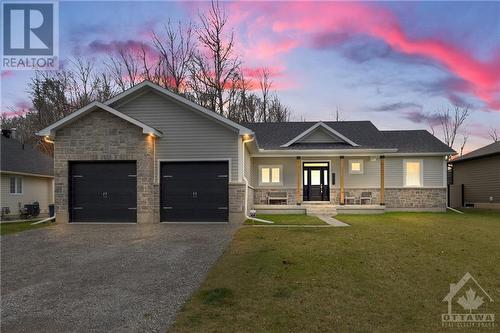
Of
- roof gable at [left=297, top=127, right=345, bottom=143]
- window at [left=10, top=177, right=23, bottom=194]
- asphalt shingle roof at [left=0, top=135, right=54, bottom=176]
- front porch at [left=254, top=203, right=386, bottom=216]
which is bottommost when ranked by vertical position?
front porch at [left=254, top=203, right=386, bottom=216]

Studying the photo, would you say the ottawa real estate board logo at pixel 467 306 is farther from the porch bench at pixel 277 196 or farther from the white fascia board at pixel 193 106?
the porch bench at pixel 277 196

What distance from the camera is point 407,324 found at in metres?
4.04

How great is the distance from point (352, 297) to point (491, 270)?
11.1 ft

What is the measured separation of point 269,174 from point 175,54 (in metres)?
17.5

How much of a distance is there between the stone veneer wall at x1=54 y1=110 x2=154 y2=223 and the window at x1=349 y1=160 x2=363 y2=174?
11038 mm

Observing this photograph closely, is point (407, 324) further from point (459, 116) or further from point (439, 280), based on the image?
point (459, 116)

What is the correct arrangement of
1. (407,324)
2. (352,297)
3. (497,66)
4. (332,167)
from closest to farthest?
(407,324) → (352,297) → (497,66) → (332,167)

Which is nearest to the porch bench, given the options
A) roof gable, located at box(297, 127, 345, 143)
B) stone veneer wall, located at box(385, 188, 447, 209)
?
roof gable, located at box(297, 127, 345, 143)

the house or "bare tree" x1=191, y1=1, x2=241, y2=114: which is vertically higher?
"bare tree" x1=191, y1=1, x2=241, y2=114

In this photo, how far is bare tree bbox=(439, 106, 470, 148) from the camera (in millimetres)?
42750

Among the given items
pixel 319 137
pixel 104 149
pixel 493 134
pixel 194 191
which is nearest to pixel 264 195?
pixel 319 137

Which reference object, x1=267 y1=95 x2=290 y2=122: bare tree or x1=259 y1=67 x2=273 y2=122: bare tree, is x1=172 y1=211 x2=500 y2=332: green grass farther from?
x1=259 y1=67 x2=273 y2=122: bare tree

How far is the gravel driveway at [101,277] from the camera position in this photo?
4.18 m

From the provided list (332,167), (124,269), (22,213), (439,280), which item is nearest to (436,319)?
(439,280)
